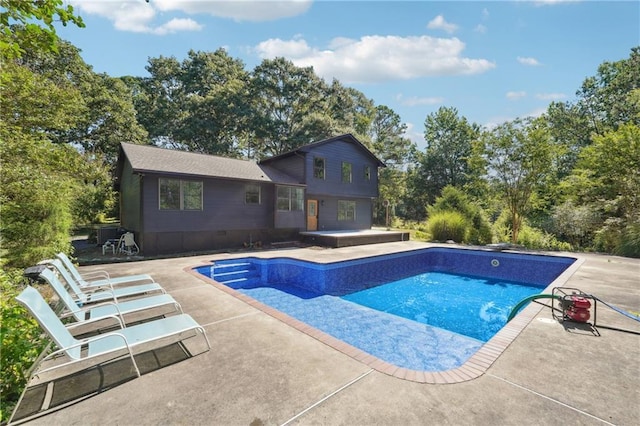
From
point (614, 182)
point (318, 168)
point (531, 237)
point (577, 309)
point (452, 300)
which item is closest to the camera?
point (577, 309)

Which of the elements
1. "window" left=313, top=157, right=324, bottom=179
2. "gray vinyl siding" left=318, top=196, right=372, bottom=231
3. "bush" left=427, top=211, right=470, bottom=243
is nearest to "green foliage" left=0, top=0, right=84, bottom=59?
"window" left=313, top=157, right=324, bottom=179

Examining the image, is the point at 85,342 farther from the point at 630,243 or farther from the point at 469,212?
the point at 469,212

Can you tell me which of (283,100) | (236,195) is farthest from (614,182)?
(283,100)

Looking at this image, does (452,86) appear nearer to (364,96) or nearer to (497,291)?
(497,291)

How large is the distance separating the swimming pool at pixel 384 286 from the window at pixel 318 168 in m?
7.49

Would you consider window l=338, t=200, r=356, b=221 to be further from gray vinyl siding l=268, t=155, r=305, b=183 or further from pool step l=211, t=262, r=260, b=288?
pool step l=211, t=262, r=260, b=288

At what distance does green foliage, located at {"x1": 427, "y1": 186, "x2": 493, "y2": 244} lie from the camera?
16031 millimetres

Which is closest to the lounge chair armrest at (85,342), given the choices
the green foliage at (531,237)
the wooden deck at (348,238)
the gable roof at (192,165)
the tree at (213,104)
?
the gable roof at (192,165)

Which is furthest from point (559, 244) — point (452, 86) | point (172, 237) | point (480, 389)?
point (172, 237)

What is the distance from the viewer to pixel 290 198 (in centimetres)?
1577

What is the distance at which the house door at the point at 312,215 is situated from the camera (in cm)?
1758

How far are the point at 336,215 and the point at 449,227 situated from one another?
6962mm

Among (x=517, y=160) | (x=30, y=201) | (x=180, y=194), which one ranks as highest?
(x=517, y=160)

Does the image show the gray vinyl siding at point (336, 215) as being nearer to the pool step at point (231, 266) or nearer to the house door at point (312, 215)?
the house door at point (312, 215)
